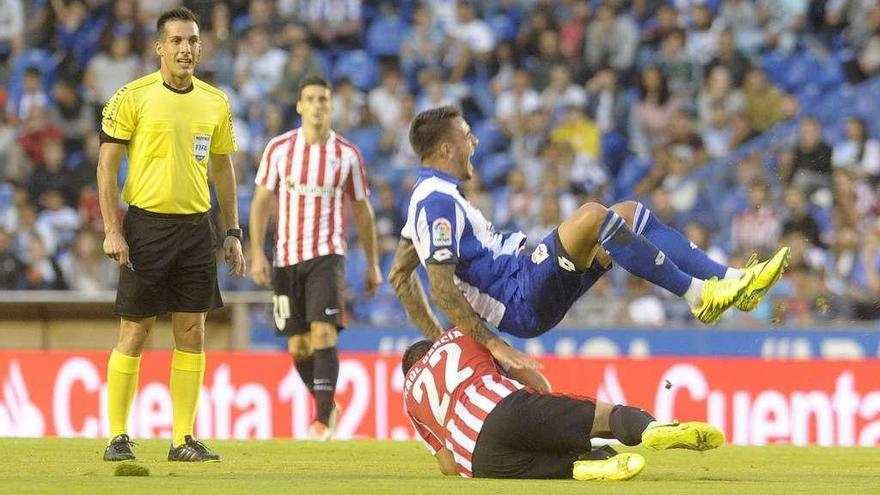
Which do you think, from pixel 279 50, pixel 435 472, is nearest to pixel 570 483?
pixel 435 472

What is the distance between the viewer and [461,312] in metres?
7.75

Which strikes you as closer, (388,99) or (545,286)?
(545,286)

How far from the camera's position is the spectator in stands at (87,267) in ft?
52.6

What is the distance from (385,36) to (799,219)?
20.5 feet

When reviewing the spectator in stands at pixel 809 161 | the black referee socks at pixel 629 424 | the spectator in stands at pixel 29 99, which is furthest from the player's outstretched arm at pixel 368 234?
the spectator in stands at pixel 29 99

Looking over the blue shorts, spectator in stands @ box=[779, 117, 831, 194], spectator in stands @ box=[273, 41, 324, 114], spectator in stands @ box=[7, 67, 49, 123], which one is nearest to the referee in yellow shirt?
the blue shorts

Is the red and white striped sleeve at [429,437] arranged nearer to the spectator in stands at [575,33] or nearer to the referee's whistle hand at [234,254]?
the referee's whistle hand at [234,254]

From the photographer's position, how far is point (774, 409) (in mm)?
13570

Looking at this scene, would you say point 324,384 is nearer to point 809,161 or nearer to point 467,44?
point 809,161

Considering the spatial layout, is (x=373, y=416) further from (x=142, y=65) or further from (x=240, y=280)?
(x=142, y=65)

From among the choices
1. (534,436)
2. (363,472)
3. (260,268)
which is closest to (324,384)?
(260,268)

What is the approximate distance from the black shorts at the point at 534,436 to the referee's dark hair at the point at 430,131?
146cm

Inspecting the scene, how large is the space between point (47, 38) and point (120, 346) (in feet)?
40.1

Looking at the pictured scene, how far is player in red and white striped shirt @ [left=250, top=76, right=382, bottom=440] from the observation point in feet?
38.0
